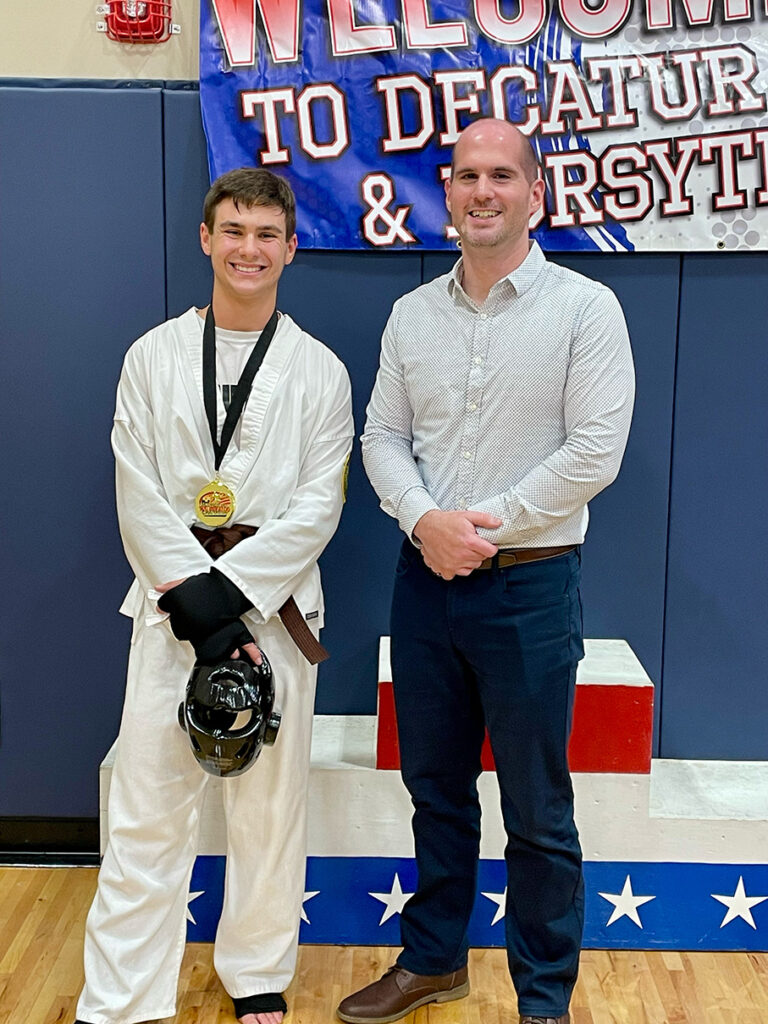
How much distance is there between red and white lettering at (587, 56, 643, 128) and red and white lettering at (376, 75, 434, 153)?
0.41 m

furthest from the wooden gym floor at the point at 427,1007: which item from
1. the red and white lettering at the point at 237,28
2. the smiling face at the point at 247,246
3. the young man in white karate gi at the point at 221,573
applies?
the red and white lettering at the point at 237,28

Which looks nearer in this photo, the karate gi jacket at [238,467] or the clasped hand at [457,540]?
the clasped hand at [457,540]

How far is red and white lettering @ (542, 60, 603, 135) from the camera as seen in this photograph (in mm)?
2777

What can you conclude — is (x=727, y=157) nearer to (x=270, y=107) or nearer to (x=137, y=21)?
(x=270, y=107)

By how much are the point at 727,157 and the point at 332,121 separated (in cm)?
100

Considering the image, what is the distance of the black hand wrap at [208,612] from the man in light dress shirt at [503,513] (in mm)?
341

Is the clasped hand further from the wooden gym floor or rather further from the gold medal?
the wooden gym floor

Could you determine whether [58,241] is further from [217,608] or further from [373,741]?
[373,741]

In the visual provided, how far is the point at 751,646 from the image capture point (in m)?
3.02

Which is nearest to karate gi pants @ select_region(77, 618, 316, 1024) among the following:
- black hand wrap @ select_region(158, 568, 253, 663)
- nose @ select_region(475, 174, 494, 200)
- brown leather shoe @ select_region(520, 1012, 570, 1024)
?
black hand wrap @ select_region(158, 568, 253, 663)

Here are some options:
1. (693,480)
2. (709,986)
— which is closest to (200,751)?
(709,986)

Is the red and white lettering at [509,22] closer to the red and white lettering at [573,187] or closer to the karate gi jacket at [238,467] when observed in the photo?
the red and white lettering at [573,187]

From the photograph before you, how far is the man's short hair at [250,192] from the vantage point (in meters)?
2.28

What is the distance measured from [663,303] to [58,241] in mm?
1587
